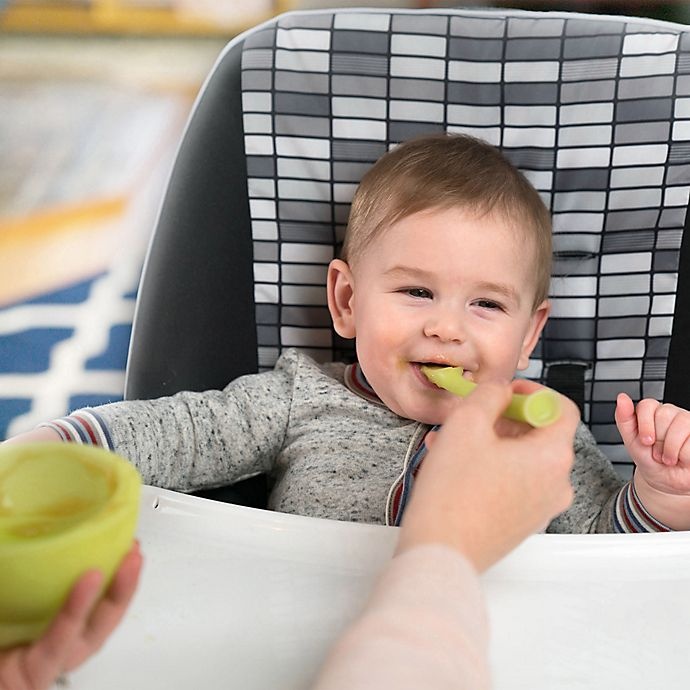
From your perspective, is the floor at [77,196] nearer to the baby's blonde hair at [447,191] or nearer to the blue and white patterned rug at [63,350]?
the blue and white patterned rug at [63,350]

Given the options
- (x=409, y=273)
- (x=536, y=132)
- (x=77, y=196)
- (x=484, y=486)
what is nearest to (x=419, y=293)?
(x=409, y=273)

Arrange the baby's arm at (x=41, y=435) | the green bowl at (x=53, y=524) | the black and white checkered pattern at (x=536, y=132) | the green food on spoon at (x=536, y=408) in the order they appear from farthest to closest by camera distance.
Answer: the black and white checkered pattern at (x=536, y=132)
the baby's arm at (x=41, y=435)
the green food on spoon at (x=536, y=408)
the green bowl at (x=53, y=524)

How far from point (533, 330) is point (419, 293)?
0.17m

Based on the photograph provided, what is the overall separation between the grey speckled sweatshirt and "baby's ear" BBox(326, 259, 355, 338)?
0.06 meters

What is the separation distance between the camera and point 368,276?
1013mm

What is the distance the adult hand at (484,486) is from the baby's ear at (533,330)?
Result: 0.48 meters

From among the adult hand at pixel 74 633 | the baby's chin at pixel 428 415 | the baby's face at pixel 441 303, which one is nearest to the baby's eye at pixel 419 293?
the baby's face at pixel 441 303

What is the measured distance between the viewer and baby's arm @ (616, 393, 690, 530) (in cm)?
87

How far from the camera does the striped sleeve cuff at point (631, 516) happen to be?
2.97 feet

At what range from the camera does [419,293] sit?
980mm

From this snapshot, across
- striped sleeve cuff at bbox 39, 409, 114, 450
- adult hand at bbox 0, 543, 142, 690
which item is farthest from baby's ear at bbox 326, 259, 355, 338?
adult hand at bbox 0, 543, 142, 690

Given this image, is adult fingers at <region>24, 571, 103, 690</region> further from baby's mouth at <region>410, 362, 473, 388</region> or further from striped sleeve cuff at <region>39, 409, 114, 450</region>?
baby's mouth at <region>410, 362, 473, 388</region>

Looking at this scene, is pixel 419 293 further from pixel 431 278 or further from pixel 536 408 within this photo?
pixel 536 408

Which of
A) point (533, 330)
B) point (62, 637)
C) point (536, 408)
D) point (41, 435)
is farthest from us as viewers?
point (533, 330)
